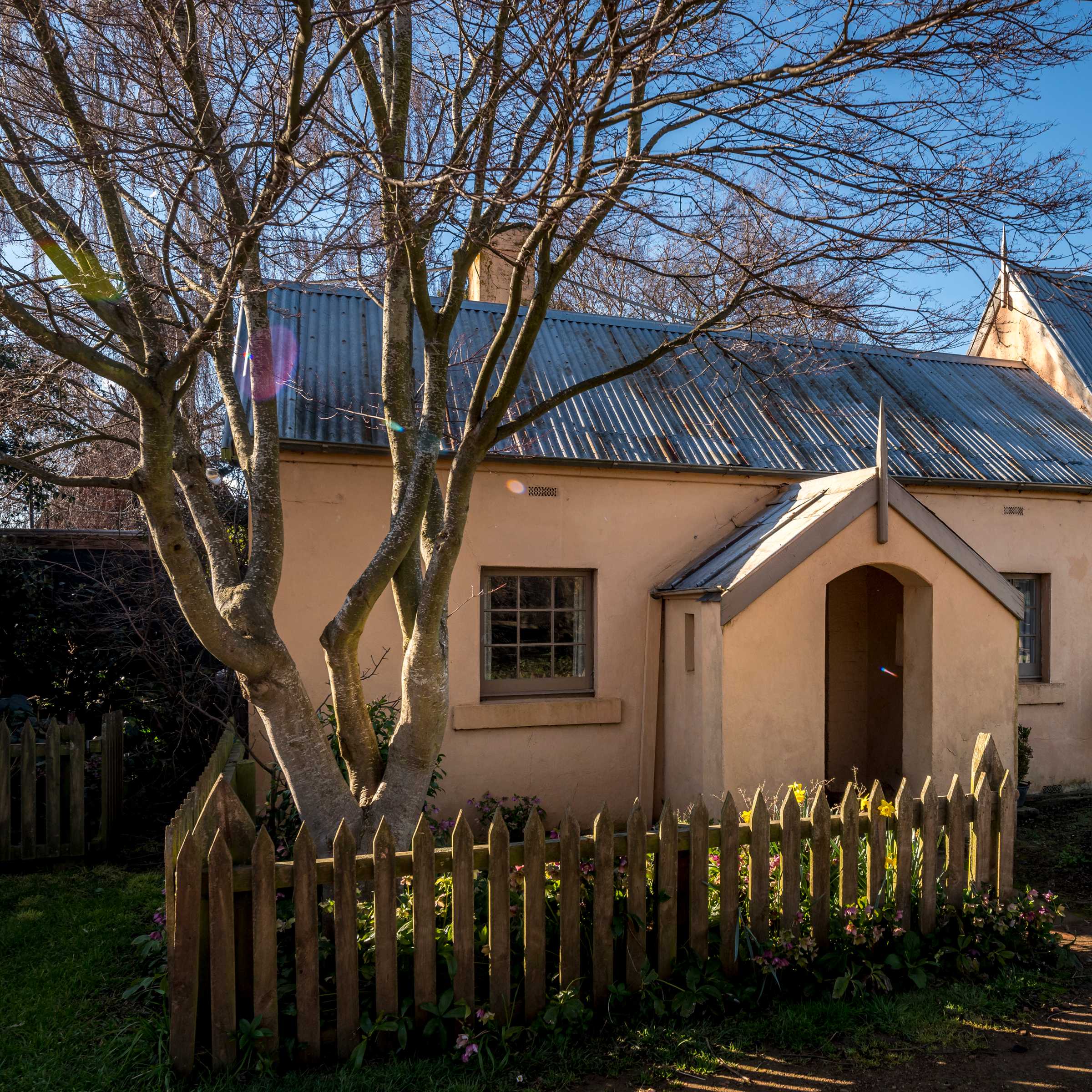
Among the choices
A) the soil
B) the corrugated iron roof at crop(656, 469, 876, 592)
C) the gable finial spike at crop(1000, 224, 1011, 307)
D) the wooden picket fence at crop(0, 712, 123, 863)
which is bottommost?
the soil

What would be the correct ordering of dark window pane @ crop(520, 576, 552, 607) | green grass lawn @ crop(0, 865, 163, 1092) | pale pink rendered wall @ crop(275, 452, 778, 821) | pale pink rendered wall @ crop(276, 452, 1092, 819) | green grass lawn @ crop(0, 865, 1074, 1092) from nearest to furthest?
green grass lawn @ crop(0, 865, 1074, 1092), green grass lawn @ crop(0, 865, 163, 1092), pale pink rendered wall @ crop(276, 452, 1092, 819), pale pink rendered wall @ crop(275, 452, 778, 821), dark window pane @ crop(520, 576, 552, 607)

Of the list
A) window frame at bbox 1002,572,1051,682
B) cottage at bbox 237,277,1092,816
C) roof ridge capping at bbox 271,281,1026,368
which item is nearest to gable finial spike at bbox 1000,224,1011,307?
cottage at bbox 237,277,1092,816

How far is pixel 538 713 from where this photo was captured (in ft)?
27.9

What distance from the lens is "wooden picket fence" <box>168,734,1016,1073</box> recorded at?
4.00m

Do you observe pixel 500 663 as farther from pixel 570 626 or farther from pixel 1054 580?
pixel 1054 580

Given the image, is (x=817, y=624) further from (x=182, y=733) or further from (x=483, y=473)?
(x=182, y=733)

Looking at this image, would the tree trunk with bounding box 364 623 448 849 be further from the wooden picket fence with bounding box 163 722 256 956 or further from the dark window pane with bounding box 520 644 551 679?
the dark window pane with bounding box 520 644 551 679

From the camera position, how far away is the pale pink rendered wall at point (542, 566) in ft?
26.5

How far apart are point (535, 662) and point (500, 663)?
0.37 m

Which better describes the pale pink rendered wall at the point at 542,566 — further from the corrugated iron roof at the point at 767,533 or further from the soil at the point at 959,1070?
the soil at the point at 959,1070

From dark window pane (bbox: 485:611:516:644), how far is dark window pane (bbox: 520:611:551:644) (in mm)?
84

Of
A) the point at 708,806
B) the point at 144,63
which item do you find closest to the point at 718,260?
the point at 144,63

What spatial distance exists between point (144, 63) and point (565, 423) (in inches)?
197

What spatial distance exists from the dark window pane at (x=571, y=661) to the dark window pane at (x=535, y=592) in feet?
1.65
